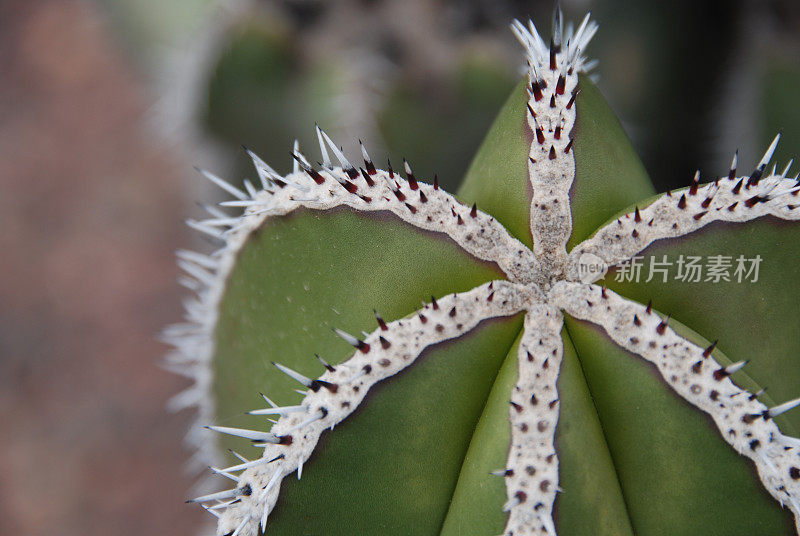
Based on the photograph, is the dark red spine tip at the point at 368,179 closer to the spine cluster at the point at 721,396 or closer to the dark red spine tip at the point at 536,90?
the dark red spine tip at the point at 536,90

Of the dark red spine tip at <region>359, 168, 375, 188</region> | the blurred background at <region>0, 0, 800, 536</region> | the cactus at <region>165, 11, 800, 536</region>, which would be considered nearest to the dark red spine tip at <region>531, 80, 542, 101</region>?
the cactus at <region>165, 11, 800, 536</region>

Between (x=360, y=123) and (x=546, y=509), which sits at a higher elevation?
(x=360, y=123)

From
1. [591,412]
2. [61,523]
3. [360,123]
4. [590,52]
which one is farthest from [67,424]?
[591,412]

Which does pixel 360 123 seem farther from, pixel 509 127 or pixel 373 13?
pixel 509 127

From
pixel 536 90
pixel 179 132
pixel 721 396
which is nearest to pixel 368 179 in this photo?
pixel 536 90

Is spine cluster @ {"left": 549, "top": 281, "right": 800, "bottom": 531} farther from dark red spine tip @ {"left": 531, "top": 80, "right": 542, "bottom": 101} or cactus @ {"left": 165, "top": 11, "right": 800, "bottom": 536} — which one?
dark red spine tip @ {"left": 531, "top": 80, "right": 542, "bottom": 101}

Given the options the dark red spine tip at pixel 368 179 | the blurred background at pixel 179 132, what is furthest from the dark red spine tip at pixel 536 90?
the blurred background at pixel 179 132

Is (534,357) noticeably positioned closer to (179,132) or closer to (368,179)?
(368,179)
